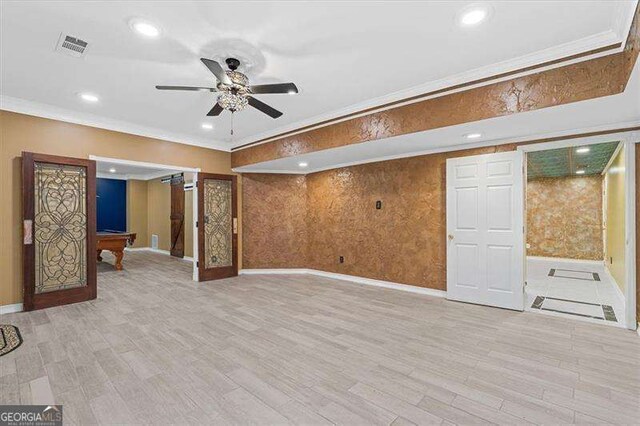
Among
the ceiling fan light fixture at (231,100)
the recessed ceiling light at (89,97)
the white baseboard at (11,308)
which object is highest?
the recessed ceiling light at (89,97)

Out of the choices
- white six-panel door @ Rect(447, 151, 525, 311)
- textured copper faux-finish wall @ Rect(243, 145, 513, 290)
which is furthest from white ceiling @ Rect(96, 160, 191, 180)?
white six-panel door @ Rect(447, 151, 525, 311)

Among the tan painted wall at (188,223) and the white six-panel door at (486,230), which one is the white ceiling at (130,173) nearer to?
the tan painted wall at (188,223)

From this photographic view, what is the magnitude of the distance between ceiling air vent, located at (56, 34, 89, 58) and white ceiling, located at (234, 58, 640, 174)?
296cm

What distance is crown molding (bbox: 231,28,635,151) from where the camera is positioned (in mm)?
2445

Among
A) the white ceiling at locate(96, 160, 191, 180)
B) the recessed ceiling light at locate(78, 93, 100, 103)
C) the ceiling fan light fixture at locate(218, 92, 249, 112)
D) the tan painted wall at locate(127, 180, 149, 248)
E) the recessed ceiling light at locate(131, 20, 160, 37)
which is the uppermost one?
the recessed ceiling light at locate(131, 20, 160, 37)

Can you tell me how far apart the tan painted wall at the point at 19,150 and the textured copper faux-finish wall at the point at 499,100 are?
3239mm

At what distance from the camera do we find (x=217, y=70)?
2.48 m

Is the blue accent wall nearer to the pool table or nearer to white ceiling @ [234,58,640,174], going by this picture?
the pool table

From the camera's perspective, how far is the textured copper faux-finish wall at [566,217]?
830cm

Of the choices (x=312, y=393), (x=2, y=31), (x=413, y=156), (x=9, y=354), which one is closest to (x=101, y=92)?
(x=2, y=31)

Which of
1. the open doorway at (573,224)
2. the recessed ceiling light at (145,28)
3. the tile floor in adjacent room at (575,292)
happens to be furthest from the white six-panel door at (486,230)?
the recessed ceiling light at (145,28)

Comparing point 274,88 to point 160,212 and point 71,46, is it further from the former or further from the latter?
point 160,212

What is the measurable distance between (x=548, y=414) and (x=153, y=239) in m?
11.3

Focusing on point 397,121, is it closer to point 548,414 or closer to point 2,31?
point 548,414
